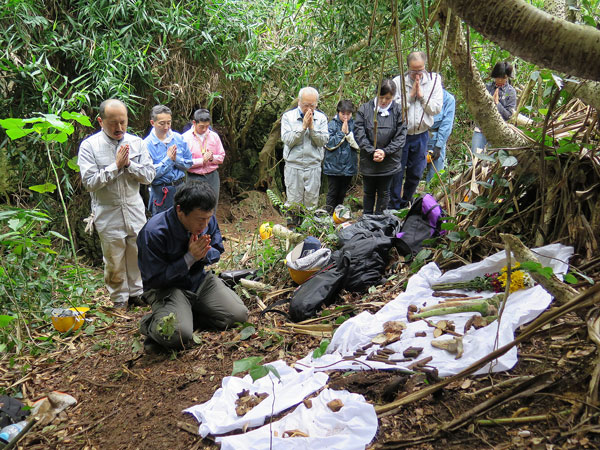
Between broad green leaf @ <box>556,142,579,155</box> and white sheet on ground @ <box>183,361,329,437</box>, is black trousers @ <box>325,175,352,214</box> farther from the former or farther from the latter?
white sheet on ground @ <box>183,361,329,437</box>

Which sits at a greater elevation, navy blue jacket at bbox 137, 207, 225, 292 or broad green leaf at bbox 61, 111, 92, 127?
broad green leaf at bbox 61, 111, 92, 127

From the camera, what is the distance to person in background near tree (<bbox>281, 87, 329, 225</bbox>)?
588 centimetres

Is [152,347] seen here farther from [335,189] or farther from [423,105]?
[423,105]

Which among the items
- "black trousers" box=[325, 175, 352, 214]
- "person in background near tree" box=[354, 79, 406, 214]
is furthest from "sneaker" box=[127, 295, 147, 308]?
"person in background near tree" box=[354, 79, 406, 214]

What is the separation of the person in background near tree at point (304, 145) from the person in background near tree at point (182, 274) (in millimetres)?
2189

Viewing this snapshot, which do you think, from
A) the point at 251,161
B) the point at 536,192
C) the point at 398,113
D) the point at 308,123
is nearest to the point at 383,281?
the point at 536,192

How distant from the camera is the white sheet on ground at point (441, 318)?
2.21 metres

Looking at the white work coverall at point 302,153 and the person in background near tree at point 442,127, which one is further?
the person in background near tree at point 442,127

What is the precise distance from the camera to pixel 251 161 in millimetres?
9656

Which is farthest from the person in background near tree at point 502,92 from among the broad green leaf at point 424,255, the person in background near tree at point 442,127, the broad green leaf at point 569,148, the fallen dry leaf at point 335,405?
the fallen dry leaf at point 335,405

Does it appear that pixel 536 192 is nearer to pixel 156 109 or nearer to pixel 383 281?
pixel 383 281

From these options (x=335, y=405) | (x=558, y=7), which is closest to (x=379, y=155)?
(x=558, y=7)

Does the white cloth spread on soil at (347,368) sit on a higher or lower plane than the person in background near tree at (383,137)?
lower

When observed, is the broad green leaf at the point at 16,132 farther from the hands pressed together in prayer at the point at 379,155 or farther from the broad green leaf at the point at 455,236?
the hands pressed together in prayer at the point at 379,155
